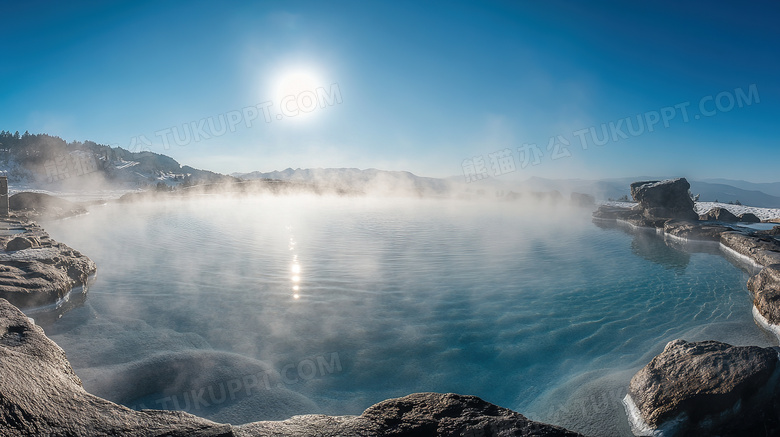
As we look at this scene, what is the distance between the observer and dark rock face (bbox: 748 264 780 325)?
222 inches

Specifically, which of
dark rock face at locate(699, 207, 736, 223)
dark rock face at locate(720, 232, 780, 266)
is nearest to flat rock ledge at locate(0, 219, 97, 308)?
dark rock face at locate(720, 232, 780, 266)

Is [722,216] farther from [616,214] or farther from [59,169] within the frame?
[59,169]

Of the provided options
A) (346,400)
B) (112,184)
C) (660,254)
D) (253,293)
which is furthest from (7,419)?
(112,184)

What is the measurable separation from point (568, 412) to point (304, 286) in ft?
17.1

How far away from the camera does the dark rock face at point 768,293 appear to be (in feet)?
18.5

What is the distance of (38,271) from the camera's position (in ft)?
19.8

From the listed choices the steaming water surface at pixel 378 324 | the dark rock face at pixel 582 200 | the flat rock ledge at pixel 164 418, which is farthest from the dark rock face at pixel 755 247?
the dark rock face at pixel 582 200

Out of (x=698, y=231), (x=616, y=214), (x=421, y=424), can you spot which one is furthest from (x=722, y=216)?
(x=421, y=424)

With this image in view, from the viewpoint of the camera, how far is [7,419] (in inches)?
71.0

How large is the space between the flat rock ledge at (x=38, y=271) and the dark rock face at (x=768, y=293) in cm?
1181

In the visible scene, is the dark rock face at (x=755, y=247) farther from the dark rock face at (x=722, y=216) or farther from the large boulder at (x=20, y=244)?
the large boulder at (x=20, y=244)

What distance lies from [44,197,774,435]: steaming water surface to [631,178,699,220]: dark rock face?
9850 millimetres

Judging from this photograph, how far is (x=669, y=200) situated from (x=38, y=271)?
86.7ft

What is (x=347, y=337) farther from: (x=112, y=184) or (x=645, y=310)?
(x=112, y=184)
